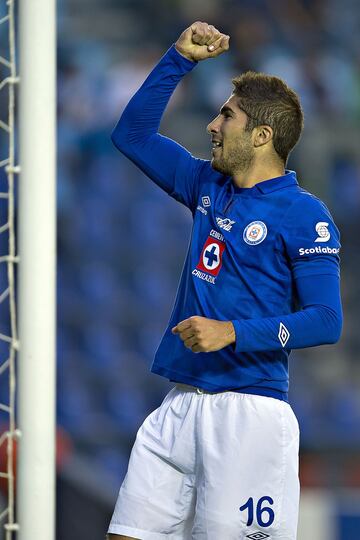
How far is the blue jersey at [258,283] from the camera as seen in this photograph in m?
2.25

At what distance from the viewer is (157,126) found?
2611mm

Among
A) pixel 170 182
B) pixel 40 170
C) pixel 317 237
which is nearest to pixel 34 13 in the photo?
pixel 40 170

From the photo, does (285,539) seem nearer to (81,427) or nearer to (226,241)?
(226,241)

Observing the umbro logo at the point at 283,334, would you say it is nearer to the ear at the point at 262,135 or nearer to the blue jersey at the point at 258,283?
the blue jersey at the point at 258,283

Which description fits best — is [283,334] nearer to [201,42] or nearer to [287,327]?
[287,327]

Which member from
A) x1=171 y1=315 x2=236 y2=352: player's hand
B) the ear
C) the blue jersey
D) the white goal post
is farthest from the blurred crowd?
x1=171 y1=315 x2=236 y2=352: player's hand

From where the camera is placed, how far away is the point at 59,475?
18.0 feet

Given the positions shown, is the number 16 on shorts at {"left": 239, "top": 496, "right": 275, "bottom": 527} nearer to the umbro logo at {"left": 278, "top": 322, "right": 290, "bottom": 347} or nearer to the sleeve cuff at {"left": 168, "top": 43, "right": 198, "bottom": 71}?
the umbro logo at {"left": 278, "top": 322, "right": 290, "bottom": 347}

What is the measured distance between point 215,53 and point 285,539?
1.16 meters

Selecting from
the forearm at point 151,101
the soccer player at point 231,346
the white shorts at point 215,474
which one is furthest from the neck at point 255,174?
the white shorts at point 215,474

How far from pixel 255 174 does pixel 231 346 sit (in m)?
0.46

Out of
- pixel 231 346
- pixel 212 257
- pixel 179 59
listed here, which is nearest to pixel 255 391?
pixel 231 346

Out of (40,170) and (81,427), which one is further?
(81,427)

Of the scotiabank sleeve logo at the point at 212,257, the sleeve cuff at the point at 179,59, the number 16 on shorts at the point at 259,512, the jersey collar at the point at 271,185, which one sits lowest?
the number 16 on shorts at the point at 259,512
